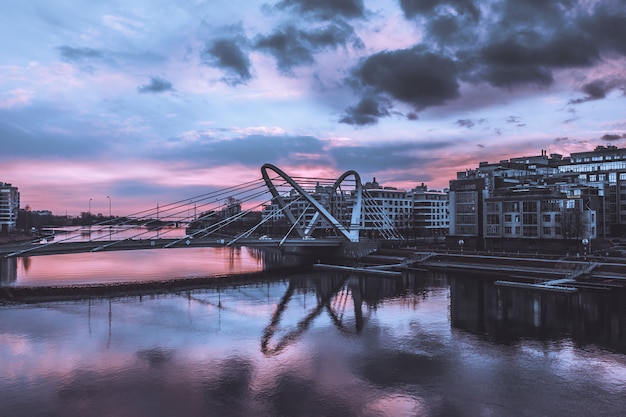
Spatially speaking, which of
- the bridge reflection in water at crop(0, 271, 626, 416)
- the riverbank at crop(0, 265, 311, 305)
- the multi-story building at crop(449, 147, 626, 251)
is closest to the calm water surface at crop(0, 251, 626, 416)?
the bridge reflection in water at crop(0, 271, 626, 416)

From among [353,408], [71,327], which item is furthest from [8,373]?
[353,408]

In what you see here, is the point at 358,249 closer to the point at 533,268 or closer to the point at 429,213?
the point at 533,268

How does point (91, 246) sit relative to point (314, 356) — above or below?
above

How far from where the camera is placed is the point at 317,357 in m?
24.0

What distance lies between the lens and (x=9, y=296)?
136ft

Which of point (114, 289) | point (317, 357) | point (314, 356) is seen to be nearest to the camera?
point (317, 357)

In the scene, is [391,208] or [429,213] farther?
[429,213]

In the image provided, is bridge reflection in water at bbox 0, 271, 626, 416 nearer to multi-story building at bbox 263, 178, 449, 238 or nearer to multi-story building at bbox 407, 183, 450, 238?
multi-story building at bbox 263, 178, 449, 238

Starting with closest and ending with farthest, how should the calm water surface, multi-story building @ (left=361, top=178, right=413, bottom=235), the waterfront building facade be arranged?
the calm water surface → the waterfront building facade → multi-story building @ (left=361, top=178, right=413, bottom=235)

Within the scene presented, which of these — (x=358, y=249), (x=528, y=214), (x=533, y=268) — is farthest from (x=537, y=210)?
(x=358, y=249)

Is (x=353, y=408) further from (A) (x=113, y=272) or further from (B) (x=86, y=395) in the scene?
(A) (x=113, y=272)

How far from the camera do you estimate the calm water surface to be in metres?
18.1

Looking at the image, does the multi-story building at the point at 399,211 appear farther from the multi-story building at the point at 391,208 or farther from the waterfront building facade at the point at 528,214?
the waterfront building facade at the point at 528,214

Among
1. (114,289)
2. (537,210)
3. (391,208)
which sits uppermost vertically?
(391,208)
